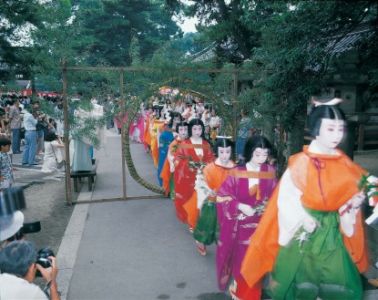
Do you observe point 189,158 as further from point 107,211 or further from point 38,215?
point 38,215

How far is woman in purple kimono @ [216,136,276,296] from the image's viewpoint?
13.5ft

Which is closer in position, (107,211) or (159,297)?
(159,297)

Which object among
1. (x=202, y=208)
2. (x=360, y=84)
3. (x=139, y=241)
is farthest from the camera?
(x=360, y=84)

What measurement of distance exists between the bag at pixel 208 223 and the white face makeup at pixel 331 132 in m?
2.11

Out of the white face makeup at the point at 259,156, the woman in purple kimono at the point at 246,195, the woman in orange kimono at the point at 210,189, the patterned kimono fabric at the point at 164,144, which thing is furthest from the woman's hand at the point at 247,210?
the patterned kimono fabric at the point at 164,144

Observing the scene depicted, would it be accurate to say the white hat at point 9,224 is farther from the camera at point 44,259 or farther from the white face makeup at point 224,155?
the white face makeup at point 224,155

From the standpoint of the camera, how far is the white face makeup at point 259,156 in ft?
13.4

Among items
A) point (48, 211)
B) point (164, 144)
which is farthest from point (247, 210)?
point (164, 144)

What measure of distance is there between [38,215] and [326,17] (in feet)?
17.4

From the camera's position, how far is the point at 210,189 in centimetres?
500

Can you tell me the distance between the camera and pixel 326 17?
14.8 feet

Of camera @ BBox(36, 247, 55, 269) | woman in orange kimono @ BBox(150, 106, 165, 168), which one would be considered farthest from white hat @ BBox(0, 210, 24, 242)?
woman in orange kimono @ BBox(150, 106, 165, 168)

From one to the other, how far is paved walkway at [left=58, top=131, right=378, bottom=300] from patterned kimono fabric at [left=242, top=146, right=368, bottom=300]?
1260mm

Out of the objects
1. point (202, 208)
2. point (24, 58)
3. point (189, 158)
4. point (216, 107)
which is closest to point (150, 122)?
point (24, 58)
